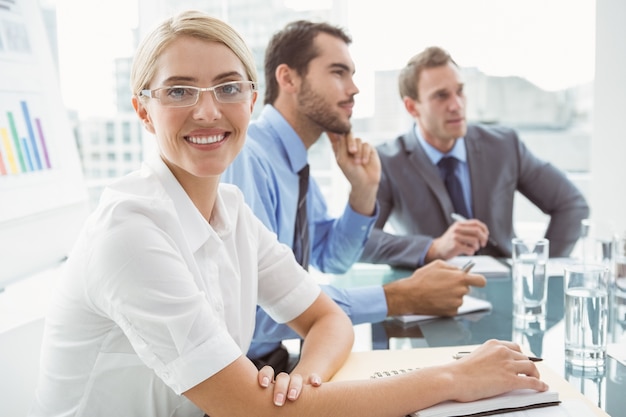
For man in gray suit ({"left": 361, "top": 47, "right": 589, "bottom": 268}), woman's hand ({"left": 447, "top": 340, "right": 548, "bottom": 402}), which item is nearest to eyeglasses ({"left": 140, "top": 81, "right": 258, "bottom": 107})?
woman's hand ({"left": 447, "top": 340, "right": 548, "bottom": 402})

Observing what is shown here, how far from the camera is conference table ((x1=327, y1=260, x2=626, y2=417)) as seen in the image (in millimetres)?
1122

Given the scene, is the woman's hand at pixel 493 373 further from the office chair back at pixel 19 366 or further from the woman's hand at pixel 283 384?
the office chair back at pixel 19 366

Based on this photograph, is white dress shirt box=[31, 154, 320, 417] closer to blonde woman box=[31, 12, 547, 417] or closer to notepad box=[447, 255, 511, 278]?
blonde woman box=[31, 12, 547, 417]

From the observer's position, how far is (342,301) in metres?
1.54

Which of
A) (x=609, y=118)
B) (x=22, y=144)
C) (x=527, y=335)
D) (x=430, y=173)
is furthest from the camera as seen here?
(x=609, y=118)

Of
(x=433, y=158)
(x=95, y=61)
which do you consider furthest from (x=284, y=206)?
(x=95, y=61)

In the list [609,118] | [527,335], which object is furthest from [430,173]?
[609,118]

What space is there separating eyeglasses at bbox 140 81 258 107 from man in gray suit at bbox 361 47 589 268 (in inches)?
60.7

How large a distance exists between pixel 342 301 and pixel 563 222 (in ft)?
5.02

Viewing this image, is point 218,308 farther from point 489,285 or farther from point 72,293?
point 489,285

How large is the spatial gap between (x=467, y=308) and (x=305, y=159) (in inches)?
26.2

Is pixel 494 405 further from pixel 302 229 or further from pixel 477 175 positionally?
pixel 477 175

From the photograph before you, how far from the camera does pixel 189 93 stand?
1.12 meters

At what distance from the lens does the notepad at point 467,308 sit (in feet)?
5.09
